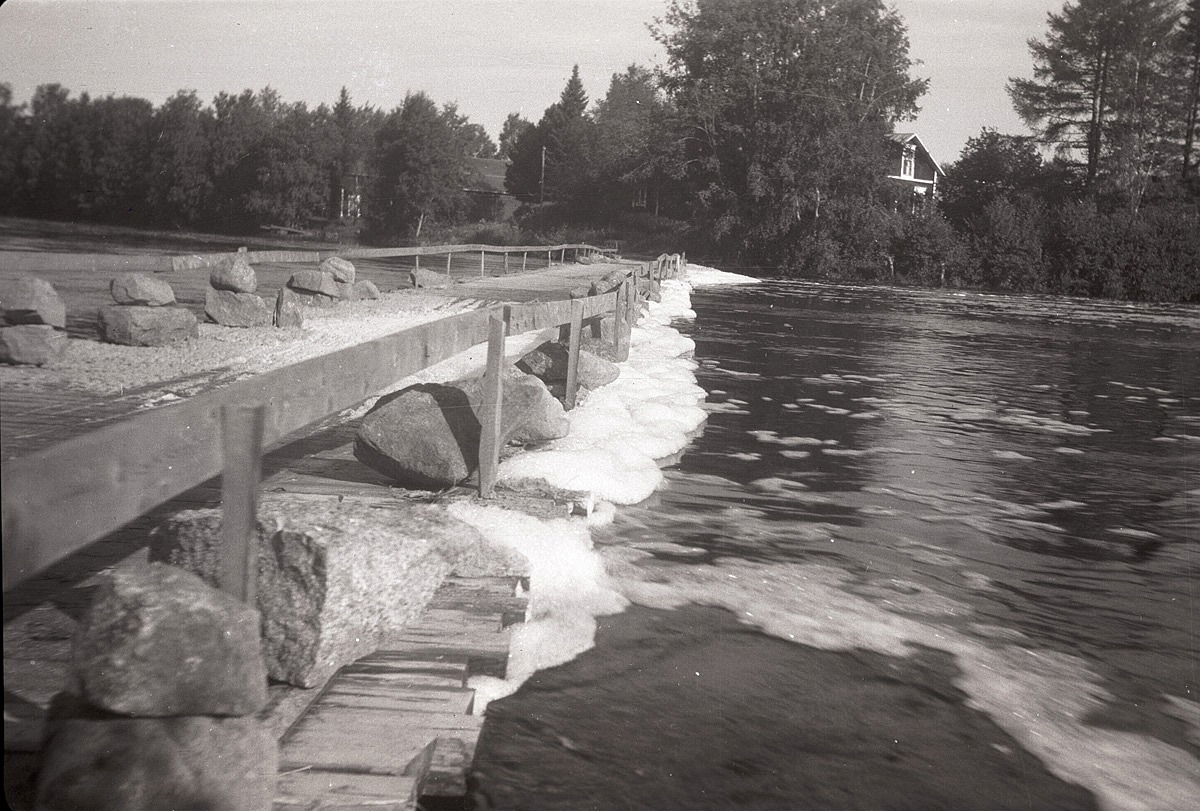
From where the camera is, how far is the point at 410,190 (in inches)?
2862

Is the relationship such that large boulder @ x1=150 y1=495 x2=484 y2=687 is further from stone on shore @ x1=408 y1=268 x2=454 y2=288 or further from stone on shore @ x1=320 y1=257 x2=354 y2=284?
stone on shore @ x1=408 y1=268 x2=454 y2=288

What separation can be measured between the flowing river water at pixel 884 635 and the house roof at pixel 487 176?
7868 centimetres

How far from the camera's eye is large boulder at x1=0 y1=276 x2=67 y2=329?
1071cm

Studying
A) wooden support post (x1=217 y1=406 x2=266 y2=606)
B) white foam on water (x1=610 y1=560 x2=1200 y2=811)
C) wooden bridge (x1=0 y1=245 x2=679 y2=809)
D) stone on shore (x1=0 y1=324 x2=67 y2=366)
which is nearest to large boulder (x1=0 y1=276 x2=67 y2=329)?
stone on shore (x1=0 y1=324 x2=67 y2=366)

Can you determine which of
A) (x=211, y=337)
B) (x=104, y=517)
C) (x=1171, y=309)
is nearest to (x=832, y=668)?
(x=104, y=517)

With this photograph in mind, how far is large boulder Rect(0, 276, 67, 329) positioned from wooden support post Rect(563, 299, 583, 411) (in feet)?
19.4

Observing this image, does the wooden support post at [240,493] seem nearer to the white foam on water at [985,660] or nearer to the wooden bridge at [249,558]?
the wooden bridge at [249,558]

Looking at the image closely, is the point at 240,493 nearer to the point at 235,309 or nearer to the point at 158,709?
the point at 158,709

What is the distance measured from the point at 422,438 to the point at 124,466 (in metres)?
3.41

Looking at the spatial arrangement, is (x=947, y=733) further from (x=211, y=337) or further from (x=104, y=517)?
(x=211, y=337)

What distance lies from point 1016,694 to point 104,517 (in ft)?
11.6

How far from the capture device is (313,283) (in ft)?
58.7

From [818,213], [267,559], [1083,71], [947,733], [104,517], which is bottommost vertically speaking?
[947,733]

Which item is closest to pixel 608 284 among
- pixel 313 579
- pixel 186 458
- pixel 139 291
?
pixel 139 291
